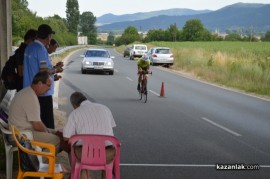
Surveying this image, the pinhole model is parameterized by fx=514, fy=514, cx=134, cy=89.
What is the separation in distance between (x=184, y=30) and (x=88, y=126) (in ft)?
568

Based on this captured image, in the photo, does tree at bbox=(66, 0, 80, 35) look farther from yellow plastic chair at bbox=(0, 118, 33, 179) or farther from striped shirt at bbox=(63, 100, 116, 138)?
striped shirt at bbox=(63, 100, 116, 138)

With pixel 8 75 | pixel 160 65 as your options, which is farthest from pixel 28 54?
pixel 160 65

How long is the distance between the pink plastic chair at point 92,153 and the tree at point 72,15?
172649 millimetres

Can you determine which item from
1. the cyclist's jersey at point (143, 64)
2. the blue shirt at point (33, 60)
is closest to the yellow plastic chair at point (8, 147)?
the blue shirt at point (33, 60)

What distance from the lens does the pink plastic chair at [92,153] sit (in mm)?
5703

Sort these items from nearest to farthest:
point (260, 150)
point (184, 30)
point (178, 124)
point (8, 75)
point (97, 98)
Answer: point (8, 75), point (260, 150), point (178, 124), point (97, 98), point (184, 30)

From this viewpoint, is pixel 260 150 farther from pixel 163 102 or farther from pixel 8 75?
pixel 163 102

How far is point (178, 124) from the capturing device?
12.6 meters

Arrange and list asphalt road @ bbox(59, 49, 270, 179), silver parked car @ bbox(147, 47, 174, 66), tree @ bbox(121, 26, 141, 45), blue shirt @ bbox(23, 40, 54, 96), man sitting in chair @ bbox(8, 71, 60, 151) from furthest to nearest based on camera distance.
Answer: tree @ bbox(121, 26, 141, 45) → silver parked car @ bbox(147, 47, 174, 66) → asphalt road @ bbox(59, 49, 270, 179) → blue shirt @ bbox(23, 40, 54, 96) → man sitting in chair @ bbox(8, 71, 60, 151)

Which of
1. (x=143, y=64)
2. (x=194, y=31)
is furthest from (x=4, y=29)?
(x=194, y=31)

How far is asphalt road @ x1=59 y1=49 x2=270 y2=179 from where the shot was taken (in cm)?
814

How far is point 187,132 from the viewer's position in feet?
37.7

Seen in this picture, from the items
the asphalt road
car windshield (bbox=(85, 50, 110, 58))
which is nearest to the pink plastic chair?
the asphalt road

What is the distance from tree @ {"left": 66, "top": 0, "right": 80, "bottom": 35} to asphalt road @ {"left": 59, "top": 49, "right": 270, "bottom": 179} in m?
158
